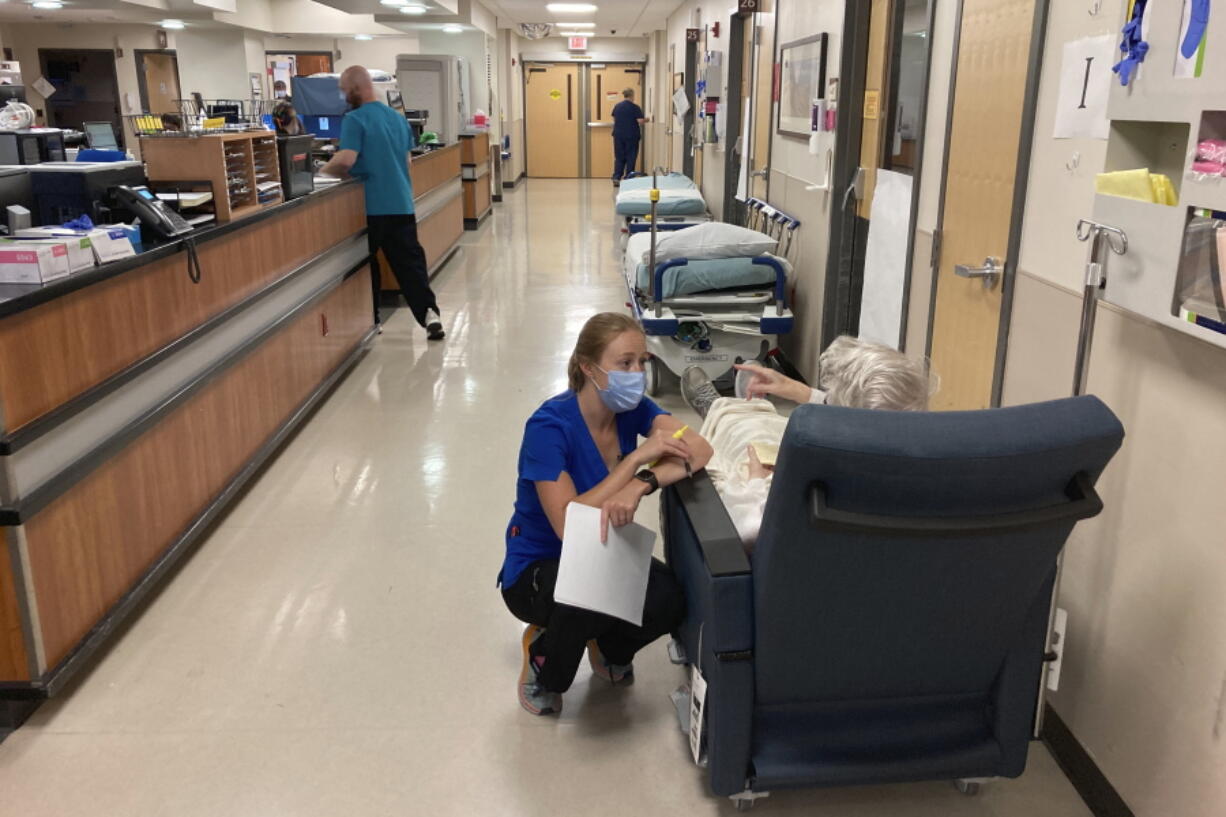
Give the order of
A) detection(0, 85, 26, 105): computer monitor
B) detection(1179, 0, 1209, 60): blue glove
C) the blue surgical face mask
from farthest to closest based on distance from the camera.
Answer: detection(0, 85, 26, 105): computer monitor → the blue surgical face mask → detection(1179, 0, 1209, 60): blue glove

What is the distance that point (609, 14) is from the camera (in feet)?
43.9

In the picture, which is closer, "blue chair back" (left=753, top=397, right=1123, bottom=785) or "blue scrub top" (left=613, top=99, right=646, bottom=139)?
"blue chair back" (left=753, top=397, right=1123, bottom=785)

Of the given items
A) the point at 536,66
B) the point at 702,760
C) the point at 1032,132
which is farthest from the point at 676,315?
the point at 536,66

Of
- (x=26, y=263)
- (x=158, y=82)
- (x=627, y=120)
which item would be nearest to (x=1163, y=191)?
(x=26, y=263)

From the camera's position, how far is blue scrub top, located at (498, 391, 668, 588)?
214 cm

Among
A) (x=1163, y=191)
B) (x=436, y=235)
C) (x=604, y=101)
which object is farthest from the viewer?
(x=604, y=101)

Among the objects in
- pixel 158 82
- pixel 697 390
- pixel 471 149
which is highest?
pixel 158 82

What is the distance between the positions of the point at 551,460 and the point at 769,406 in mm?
817

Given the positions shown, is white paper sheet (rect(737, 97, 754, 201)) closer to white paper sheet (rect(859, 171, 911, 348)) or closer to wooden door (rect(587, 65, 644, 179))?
white paper sheet (rect(859, 171, 911, 348))

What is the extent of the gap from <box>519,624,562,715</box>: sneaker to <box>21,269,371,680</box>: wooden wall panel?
1.14 meters

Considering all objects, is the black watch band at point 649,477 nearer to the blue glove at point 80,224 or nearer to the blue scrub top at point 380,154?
the blue glove at point 80,224

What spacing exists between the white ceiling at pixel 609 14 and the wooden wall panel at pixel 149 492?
8740 millimetres

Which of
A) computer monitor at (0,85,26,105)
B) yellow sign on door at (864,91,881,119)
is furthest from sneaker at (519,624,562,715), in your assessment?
computer monitor at (0,85,26,105)

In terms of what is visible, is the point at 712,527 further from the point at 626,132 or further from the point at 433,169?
the point at 626,132
